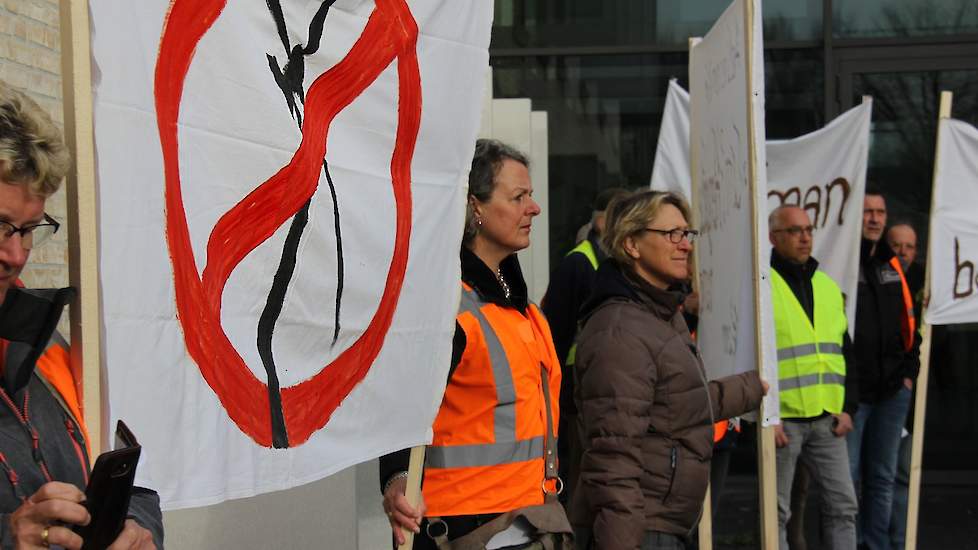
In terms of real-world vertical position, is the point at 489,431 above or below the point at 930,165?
below

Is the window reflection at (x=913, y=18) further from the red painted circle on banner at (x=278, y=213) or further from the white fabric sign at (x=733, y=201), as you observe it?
the red painted circle on banner at (x=278, y=213)

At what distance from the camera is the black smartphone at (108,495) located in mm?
1803

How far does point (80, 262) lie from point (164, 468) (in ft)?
1.34

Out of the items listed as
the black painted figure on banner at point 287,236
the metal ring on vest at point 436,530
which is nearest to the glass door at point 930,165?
the metal ring on vest at point 436,530

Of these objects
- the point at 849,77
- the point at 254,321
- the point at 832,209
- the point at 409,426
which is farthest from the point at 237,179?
the point at 849,77

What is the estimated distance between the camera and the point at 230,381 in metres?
2.36

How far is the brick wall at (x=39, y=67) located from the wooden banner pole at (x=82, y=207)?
73.6 inches

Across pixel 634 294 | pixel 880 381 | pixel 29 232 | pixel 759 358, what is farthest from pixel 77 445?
pixel 880 381

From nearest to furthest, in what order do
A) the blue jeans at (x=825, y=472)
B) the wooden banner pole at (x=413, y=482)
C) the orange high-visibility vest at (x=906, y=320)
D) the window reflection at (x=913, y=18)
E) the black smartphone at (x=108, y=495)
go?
1. the black smartphone at (x=108, y=495)
2. the wooden banner pole at (x=413, y=482)
3. the blue jeans at (x=825, y=472)
4. the orange high-visibility vest at (x=906, y=320)
5. the window reflection at (x=913, y=18)

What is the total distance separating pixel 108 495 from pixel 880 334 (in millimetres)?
5839

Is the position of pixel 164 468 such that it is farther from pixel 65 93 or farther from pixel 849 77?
pixel 849 77

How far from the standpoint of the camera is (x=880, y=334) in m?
7.07

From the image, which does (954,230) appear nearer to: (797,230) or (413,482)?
(797,230)

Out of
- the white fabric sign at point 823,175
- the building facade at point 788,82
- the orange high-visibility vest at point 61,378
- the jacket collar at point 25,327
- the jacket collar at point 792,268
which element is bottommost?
the orange high-visibility vest at point 61,378
